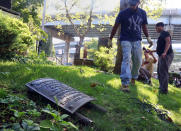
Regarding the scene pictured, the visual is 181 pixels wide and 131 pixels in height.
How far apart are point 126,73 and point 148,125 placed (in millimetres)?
1896

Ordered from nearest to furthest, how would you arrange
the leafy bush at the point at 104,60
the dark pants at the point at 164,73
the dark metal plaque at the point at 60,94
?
1. the dark metal plaque at the point at 60,94
2. the dark pants at the point at 164,73
3. the leafy bush at the point at 104,60

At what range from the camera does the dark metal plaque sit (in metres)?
2.44

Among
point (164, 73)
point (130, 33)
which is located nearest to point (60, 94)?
Answer: point (130, 33)

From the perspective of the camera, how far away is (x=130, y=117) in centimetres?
281

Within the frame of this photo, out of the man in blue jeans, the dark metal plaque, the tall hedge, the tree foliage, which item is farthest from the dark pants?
the tree foliage

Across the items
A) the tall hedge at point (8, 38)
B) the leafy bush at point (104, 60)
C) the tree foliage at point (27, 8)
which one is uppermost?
the tree foliage at point (27, 8)

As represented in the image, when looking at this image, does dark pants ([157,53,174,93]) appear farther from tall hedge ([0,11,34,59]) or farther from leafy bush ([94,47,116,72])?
leafy bush ([94,47,116,72])

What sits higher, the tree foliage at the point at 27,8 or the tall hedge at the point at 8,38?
the tree foliage at the point at 27,8

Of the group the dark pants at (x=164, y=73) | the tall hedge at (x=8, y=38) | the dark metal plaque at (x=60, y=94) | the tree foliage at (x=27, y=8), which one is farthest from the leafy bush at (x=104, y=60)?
the tree foliage at (x=27, y=8)

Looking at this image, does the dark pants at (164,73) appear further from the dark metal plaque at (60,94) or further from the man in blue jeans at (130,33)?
the dark metal plaque at (60,94)

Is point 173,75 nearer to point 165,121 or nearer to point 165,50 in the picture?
point 165,50

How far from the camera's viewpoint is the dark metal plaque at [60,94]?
2.44 meters

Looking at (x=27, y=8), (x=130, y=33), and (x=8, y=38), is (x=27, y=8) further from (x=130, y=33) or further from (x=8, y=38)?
(x=130, y=33)

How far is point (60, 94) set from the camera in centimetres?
265
